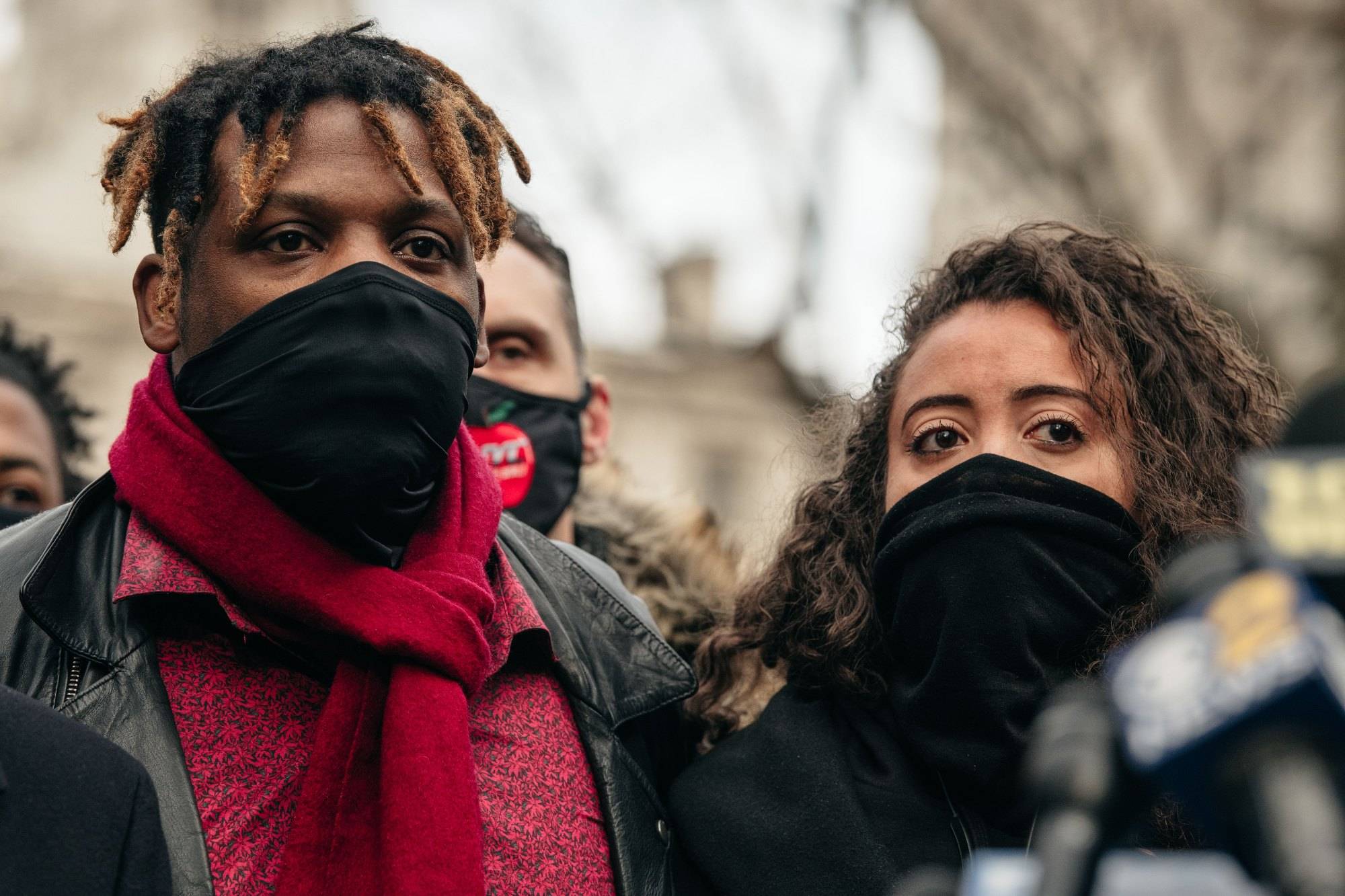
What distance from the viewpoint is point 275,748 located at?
7.50ft

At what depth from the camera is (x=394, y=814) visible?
2.21 metres

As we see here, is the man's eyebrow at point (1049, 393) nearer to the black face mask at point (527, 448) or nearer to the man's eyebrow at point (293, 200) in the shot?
the man's eyebrow at point (293, 200)

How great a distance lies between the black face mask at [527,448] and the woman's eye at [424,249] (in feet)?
3.89

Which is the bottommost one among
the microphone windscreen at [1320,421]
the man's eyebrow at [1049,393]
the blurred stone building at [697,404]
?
the blurred stone building at [697,404]

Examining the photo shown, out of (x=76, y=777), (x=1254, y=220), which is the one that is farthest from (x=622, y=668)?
(x=1254, y=220)

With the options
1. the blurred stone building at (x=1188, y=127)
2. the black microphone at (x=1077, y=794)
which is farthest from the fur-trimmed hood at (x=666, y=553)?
the blurred stone building at (x=1188, y=127)

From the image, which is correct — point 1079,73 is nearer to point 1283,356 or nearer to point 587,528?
point 1283,356

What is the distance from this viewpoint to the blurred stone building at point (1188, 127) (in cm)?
1052

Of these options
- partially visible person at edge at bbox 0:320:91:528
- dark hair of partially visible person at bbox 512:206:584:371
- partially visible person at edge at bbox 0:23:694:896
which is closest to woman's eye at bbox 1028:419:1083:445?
partially visible person at edge at bbox 0:23:694:896

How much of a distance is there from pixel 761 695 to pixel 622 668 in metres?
0.54

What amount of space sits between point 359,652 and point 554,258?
2139mm

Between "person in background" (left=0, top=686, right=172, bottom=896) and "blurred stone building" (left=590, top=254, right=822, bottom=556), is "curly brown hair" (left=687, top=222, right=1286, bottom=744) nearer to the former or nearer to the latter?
"person in background" (left=0, top=686, right=172, bottom=896)

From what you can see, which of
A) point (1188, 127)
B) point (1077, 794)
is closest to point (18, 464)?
point (1077, 794)

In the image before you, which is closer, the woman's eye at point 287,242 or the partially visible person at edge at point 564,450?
the woman's eye at point 287,242
